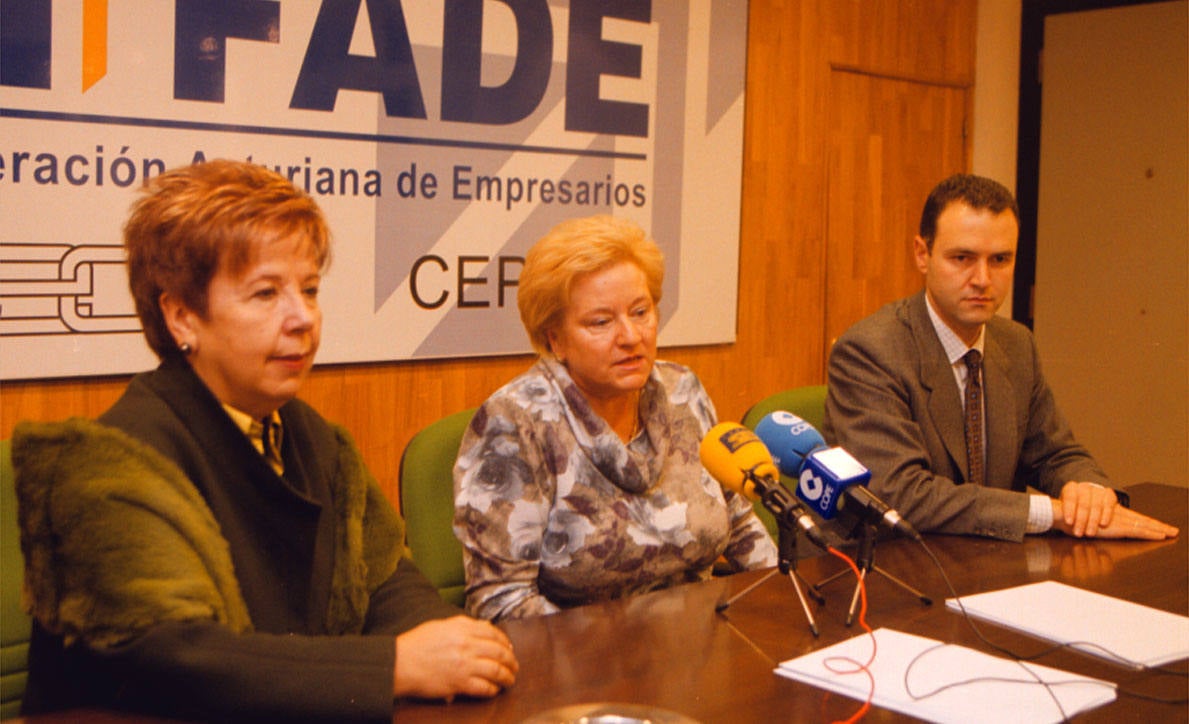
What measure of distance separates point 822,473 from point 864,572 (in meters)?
0.20

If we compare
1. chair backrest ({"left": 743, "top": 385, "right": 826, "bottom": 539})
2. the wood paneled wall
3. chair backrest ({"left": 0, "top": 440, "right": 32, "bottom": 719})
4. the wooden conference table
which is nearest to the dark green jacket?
the wooden conference table

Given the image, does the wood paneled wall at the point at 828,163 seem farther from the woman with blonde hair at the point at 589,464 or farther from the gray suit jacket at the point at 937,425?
the woman with blonde hair at the point at 589,464

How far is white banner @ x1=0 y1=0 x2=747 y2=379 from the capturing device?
3043 millimetres

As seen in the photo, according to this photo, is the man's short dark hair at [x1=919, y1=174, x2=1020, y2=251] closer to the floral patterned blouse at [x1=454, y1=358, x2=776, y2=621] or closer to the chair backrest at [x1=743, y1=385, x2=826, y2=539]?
the chair backrest at [x1=743, y1=385, x2=826, y2=539]

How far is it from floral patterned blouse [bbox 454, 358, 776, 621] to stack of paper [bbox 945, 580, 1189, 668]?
0.58m

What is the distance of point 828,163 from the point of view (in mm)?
5000

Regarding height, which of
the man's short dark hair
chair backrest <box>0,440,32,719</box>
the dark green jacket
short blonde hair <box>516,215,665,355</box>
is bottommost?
chair backrest <box>0,440,32,719</box>

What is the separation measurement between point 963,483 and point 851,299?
Result: 2350 millimetres

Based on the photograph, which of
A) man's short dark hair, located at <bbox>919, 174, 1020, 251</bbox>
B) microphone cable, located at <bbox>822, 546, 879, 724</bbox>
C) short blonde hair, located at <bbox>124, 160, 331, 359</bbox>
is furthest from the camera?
man's short dark hair, located at <bbox>919, 174, 1020, 251</bbox>

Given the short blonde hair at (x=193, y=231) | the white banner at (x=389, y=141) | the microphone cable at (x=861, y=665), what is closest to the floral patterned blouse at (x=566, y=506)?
the microphone cable at (x=861, y=665)

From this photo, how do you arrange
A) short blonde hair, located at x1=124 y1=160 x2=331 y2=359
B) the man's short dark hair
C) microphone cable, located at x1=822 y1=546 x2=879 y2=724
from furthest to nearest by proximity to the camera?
1. the man's short dark hair
2. short blonde hair, located at x1=124 y1=160 x2=331 y2=359
3. microphone cable, located at x1=822 y1=546 x2=879 y2=724

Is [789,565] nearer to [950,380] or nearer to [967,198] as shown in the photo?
[950,380]

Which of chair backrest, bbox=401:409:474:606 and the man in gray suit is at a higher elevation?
the man in gray suit

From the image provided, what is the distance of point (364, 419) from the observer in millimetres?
3729
